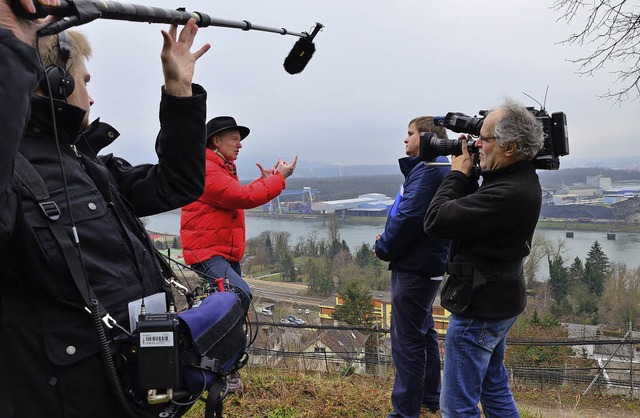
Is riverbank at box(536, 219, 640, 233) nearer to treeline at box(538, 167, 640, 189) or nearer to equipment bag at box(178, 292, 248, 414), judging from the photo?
treeline at box(538, 167, 640, 189)

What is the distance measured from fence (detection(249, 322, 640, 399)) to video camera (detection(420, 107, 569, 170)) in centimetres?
242

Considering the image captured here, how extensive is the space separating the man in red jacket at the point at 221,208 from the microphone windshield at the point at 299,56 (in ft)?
2.78

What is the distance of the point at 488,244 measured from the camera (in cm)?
227

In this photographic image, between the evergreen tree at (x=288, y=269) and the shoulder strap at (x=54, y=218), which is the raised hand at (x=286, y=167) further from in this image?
the evergreen tree at (x=288, y=269)

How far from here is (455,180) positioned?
246 cm

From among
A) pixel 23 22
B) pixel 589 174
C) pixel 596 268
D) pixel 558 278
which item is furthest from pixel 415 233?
pixel 589 174

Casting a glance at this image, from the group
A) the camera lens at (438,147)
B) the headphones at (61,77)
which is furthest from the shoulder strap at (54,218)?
the camera lens at (438,147)

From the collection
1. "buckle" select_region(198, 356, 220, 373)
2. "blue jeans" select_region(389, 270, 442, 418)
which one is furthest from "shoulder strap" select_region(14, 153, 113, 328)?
"blue jeans" select_region(389, 270, 442, 418)

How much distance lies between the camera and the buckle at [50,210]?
118cm

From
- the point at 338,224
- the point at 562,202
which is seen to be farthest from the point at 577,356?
the point at 338,224

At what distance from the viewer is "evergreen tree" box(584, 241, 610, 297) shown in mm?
24625

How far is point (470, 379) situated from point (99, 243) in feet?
6.05

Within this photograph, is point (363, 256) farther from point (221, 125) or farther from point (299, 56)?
point (299, 56)

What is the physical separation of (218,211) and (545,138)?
202 cm
